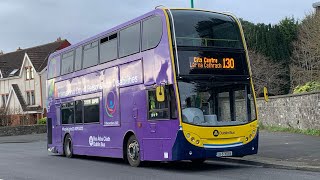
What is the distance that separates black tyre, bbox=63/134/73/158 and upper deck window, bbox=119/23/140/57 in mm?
6315

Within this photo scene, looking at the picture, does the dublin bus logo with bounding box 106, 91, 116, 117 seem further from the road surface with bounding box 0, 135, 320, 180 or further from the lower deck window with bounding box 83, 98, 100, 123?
the road surface with bounding box 0, 135, 320, 180

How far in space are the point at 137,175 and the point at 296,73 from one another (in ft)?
123

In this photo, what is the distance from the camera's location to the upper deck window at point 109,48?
16.5 m

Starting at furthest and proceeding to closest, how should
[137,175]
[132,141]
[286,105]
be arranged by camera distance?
1. [286,105]
2. [132,141]
3. [137,175]

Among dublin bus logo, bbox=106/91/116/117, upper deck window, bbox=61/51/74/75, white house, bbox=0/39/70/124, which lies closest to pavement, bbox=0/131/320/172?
dublin bus logo, bbox=106/91/116/117

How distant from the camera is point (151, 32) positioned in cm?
1437

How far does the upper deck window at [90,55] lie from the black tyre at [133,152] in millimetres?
3712

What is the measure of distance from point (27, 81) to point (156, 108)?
2053 inches

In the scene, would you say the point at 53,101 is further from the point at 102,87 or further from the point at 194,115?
the point at 194,115

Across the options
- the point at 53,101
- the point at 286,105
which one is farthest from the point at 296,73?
the point at 53,101

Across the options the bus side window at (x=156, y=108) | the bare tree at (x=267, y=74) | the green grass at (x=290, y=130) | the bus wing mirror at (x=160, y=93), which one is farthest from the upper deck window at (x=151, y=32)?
the bare tree at (x=267, y=74)

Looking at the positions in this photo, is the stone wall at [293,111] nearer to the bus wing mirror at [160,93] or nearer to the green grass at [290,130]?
the green grass at [290,130]

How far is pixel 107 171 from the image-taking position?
14.7m

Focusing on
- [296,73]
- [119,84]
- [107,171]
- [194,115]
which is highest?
[296,73]
